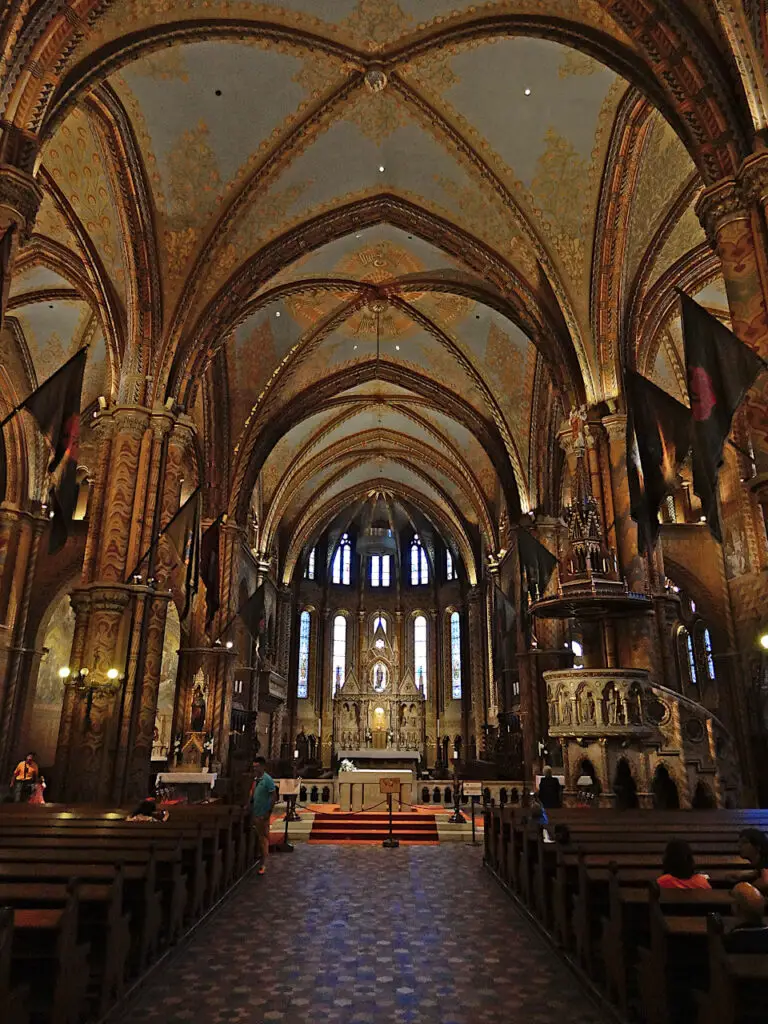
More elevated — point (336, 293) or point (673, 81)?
point (336, 293)

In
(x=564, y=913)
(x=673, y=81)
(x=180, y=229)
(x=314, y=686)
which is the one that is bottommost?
(x=564, y=913)

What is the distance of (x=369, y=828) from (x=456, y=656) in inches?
852

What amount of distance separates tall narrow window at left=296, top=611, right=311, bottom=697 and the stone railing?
2435cm

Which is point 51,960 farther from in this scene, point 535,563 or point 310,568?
point 310,568

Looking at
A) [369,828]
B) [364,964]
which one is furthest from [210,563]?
[364,964]

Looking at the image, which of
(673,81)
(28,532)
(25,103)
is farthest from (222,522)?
(673,81)

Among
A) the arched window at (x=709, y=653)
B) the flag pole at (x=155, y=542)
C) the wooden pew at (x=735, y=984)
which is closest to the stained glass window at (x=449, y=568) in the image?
the arched window at (x=709, y=653)

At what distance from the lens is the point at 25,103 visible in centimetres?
802

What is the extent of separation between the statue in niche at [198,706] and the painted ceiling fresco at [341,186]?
25.7 ft

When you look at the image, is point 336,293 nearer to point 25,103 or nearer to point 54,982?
point 25,103

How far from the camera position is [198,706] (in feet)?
62.1

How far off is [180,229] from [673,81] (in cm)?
955

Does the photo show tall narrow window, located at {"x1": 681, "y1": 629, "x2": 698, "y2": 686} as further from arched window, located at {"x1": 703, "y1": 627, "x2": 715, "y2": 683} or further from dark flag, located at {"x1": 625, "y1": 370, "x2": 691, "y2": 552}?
dark flag, located at {"x1": 625, "y1": 370, "x2": 691, "y2": 552}

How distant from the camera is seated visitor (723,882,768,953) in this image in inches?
123
